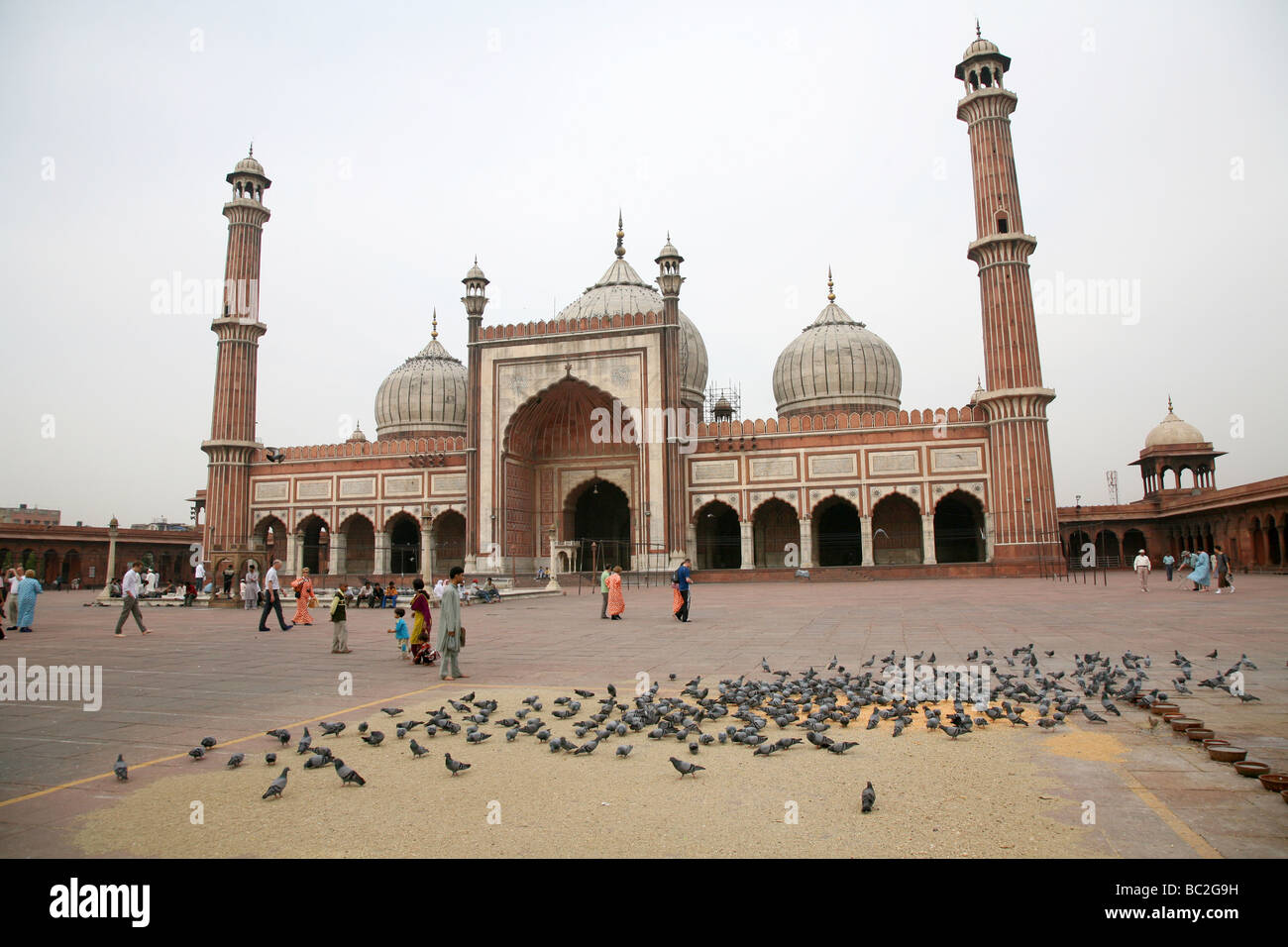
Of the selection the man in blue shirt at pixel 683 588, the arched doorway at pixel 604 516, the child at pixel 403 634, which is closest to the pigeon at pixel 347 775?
the child at pixel 403 634

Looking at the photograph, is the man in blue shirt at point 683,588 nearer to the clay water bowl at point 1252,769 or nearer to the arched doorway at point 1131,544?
the clay water bowl at point 1252,769

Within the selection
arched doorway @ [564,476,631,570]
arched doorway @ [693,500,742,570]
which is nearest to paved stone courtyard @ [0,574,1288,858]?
arched doorway @ [693,500,742,570]

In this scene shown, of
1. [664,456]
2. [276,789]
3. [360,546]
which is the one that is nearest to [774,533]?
A: [664,456]

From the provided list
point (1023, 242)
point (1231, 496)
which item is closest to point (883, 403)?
point (1023, 242)

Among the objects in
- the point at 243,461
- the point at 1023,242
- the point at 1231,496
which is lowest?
the point at 1231,496

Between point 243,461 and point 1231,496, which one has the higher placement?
point 243,461

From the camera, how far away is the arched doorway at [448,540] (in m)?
34.7

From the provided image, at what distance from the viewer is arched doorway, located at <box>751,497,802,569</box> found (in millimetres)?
31656

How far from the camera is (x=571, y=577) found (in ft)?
93.7

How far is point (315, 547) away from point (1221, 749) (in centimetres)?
3701

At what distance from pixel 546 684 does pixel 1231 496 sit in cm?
2902
